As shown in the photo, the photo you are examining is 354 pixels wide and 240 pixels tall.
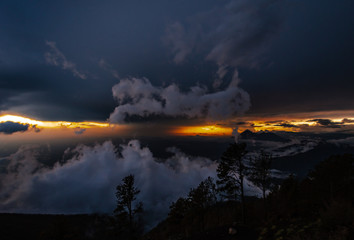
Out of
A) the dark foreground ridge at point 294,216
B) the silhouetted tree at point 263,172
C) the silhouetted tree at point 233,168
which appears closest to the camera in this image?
the dark foreground ridge at point 294,216

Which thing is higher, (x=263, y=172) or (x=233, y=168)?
(x=233, y=168)

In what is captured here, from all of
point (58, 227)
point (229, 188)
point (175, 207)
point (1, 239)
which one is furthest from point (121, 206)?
point (1, 239)

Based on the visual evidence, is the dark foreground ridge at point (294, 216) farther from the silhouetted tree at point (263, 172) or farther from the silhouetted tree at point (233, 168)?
the silhouetted tree at point (233, 168)

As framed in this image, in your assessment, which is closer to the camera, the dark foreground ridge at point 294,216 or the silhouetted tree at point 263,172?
the dark foreground ridge at point 294,216

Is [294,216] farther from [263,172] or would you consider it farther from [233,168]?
[263,172]

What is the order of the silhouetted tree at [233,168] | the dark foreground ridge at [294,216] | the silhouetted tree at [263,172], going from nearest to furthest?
the dark foreground ridge at [294,216]
the silhouetted tree at [233,168]
the silhouetted tree at [263,172]

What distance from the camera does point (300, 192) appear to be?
88.9 ft

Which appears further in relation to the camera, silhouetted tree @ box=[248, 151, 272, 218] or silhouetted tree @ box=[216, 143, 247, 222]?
silhouetted tree @ box=[248, 151, 272, 218]

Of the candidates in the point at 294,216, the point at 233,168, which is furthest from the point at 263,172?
the point at 294,216

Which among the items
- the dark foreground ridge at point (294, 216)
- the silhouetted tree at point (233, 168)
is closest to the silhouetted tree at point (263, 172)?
the dark foreground ridge at point (294, 216)

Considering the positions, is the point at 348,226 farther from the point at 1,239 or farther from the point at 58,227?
the point at 1,239

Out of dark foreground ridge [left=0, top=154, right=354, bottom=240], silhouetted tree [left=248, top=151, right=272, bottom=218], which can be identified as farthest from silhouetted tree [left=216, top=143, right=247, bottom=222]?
silhouetted tree [left=248, top=151, right=272, bottom=218]

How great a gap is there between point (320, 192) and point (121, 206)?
33621 mm

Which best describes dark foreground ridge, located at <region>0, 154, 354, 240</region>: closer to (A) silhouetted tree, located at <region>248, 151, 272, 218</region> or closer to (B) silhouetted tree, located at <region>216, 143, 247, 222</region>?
(A) silhouetted tree, located at <region>248, 151, 272, 218</region>
